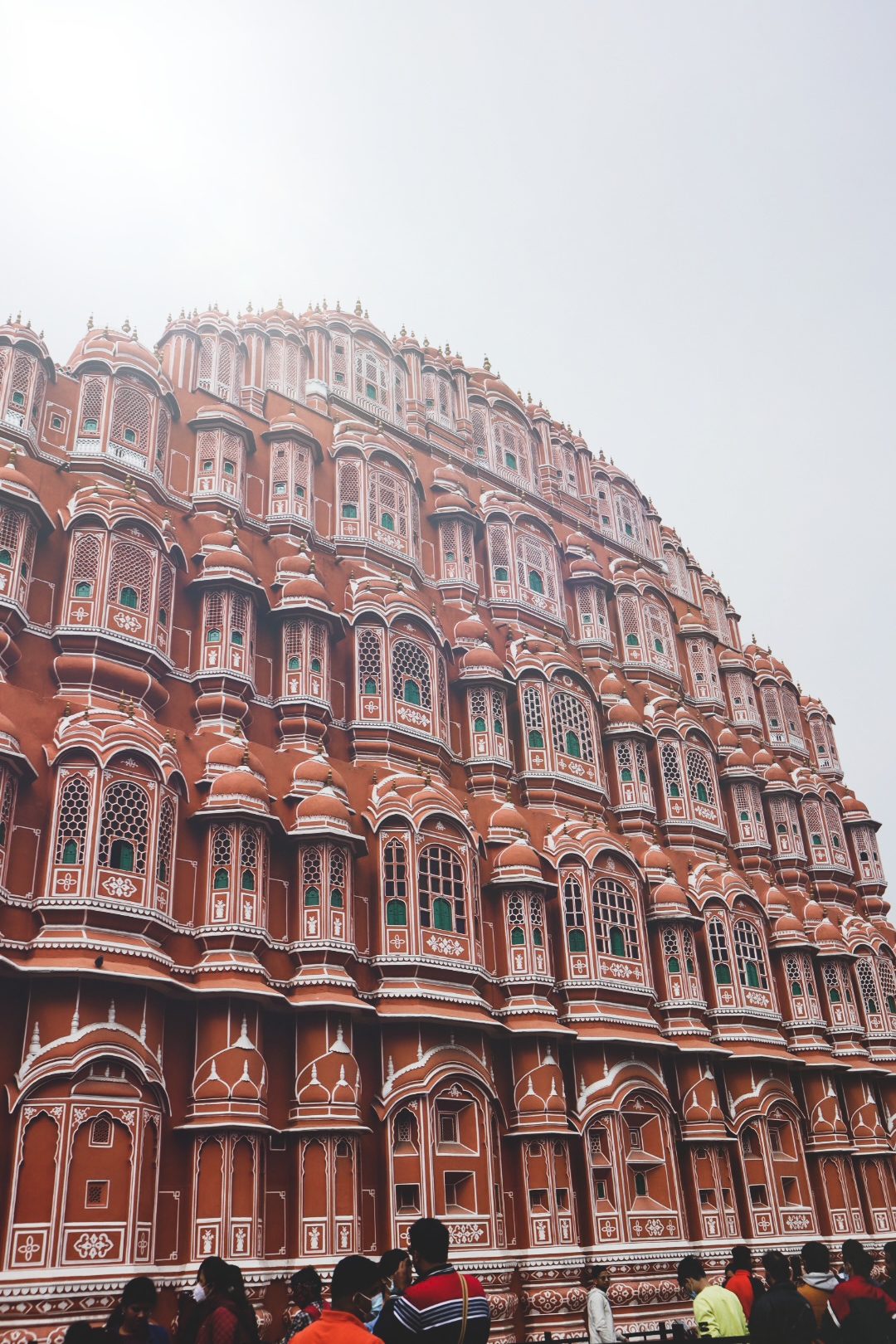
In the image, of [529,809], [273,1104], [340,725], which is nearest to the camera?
[273,1104]

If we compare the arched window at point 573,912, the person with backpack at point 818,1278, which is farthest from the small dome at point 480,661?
the person with backpack at point 818,1278

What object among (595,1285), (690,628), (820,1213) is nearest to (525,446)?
(690,628)

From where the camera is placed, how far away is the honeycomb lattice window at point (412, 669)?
85.8 feet

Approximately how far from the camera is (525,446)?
37875 mm

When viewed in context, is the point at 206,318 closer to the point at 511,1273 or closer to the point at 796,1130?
the point at 511,1273

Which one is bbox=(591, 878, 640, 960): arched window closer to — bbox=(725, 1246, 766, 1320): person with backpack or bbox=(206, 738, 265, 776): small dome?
bbox=(206, 738, 265, 776): small dome

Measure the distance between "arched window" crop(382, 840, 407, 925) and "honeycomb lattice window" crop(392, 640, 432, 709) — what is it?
4502 millimetres

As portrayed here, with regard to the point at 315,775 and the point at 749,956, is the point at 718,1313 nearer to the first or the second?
the point at 315,775

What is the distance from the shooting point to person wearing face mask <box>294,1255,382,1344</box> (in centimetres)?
526

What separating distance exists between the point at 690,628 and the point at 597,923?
15.4m

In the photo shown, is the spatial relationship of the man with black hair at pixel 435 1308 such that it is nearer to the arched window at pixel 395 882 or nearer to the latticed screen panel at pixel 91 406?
the arched window at pixel 395 882

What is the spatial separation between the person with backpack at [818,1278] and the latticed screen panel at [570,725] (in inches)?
762

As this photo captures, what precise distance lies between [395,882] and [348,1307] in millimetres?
16804

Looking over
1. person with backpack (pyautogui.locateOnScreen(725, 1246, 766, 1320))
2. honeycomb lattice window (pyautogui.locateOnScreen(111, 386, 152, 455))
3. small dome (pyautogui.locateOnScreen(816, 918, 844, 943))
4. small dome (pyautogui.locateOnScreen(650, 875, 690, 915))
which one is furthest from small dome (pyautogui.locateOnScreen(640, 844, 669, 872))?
person with backpack (pyautogui.locateOnScreen(725, 1246, 766, 1320))
